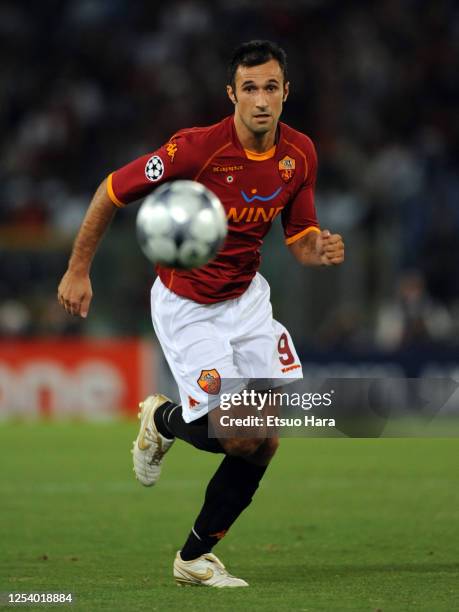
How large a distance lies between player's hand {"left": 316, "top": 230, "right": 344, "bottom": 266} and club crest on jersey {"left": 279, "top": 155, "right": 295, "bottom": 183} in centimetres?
32

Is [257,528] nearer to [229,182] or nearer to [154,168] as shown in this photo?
[229,182]

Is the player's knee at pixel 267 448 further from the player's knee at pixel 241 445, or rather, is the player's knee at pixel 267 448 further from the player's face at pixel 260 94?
the player's face at pixel 260 94

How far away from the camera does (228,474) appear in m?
6.12

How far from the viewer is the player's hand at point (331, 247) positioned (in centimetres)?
608

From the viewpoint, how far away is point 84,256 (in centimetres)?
608

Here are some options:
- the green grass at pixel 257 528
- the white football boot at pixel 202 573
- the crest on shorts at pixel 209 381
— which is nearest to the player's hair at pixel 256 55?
the crest on shorts at pixel 209 381

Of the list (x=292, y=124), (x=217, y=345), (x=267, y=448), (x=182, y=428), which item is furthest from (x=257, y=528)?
(x=292, y=124)

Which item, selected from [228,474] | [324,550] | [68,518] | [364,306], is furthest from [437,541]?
[364,306]

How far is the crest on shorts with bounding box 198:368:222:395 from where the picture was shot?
600cm

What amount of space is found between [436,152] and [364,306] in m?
3.23

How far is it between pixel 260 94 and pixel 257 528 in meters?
3.29

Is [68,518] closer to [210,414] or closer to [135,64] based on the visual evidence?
[210,414]

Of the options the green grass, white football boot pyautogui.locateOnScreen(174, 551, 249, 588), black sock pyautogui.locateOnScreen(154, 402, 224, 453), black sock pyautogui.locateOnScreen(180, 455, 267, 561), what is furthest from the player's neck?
the green grass

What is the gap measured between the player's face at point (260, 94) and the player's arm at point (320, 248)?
1.89 ft
